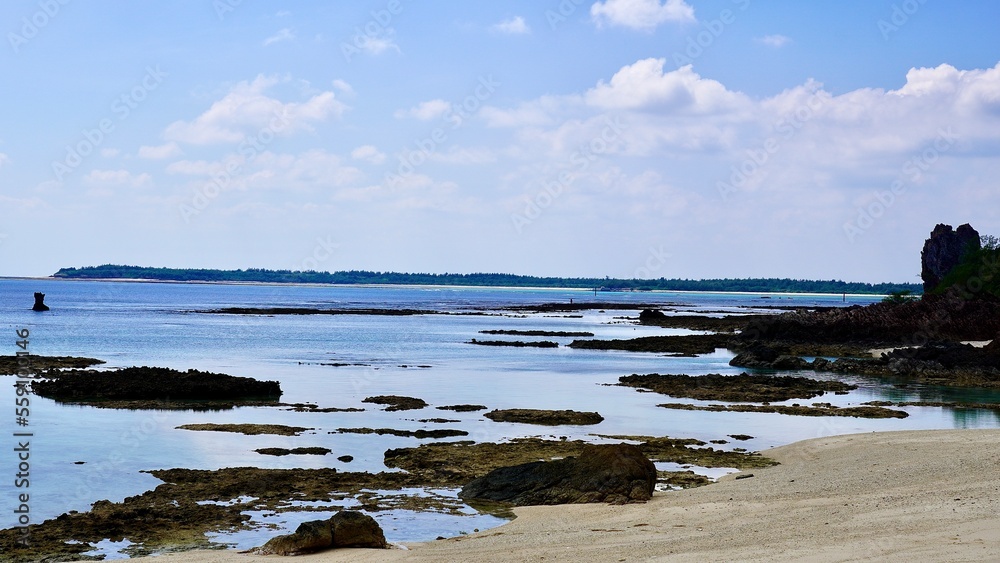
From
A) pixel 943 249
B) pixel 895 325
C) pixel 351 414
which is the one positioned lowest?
pixel 351 414

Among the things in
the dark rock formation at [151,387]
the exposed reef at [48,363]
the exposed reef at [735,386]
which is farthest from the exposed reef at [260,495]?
the exposed reef at [48,363]

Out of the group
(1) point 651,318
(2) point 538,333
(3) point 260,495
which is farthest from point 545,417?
(1) point 651,318

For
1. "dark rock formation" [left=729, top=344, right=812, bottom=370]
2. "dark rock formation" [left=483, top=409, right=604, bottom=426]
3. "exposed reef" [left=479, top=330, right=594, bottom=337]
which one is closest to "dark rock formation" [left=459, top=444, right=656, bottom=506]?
"dark rock formation" [left=483, top=409, right=604, bottom=426]

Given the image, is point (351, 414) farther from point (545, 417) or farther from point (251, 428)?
point (545, 417)

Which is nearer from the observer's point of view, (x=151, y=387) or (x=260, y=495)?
(x=260, y=495)

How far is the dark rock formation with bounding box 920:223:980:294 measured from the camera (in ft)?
440

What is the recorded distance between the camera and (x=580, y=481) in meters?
17.5

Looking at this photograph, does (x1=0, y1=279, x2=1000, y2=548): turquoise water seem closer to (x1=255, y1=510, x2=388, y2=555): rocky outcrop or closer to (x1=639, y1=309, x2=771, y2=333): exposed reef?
(x1=255, y1=510, x2=388, y2=555): rocky outcrop

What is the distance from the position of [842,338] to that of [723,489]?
5623 centimetres

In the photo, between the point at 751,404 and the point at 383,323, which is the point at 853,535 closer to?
the point at 751,404

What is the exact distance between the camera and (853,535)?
12.4 meters

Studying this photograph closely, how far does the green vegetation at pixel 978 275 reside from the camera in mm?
79556

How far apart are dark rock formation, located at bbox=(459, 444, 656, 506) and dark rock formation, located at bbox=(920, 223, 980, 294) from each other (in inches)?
4988

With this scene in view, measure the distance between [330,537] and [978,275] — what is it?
8773cm
